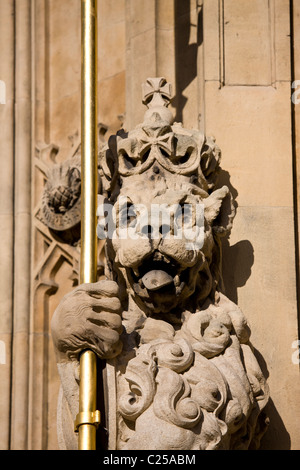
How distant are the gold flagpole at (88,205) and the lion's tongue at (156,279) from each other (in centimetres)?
21

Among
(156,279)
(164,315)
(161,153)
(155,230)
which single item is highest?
(161,153)

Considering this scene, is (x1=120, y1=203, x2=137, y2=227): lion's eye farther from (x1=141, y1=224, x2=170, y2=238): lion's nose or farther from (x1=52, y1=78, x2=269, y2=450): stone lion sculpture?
(x1=141, y1=224, x2=170, y2=238): lion's nose

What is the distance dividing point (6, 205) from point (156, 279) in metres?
1.97

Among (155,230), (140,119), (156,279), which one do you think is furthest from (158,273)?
(140,119)

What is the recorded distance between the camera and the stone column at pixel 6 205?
8.19 metres

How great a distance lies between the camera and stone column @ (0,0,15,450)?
8188 millimetres

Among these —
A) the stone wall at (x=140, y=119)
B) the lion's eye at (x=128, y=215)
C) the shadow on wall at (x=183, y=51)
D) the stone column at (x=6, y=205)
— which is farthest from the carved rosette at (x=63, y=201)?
the lion's eye at (x=128, y=215)

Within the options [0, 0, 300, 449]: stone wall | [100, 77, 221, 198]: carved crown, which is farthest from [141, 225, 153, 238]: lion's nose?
[0, 0, 300, 449]: stone wall

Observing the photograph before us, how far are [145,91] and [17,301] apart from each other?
1556 millimetres

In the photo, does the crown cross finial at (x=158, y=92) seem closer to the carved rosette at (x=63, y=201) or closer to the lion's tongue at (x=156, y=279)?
the lion's tongue at (x=156, y=279)

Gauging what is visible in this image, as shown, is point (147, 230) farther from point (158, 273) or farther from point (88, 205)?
point (88, 205)

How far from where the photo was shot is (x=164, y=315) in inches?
269

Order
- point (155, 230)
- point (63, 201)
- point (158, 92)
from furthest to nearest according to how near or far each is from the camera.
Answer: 1. point (63, 201)
2. point (158, 92)
3. point (155, 230)

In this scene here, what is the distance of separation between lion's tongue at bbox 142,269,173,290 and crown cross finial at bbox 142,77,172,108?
0.90m
